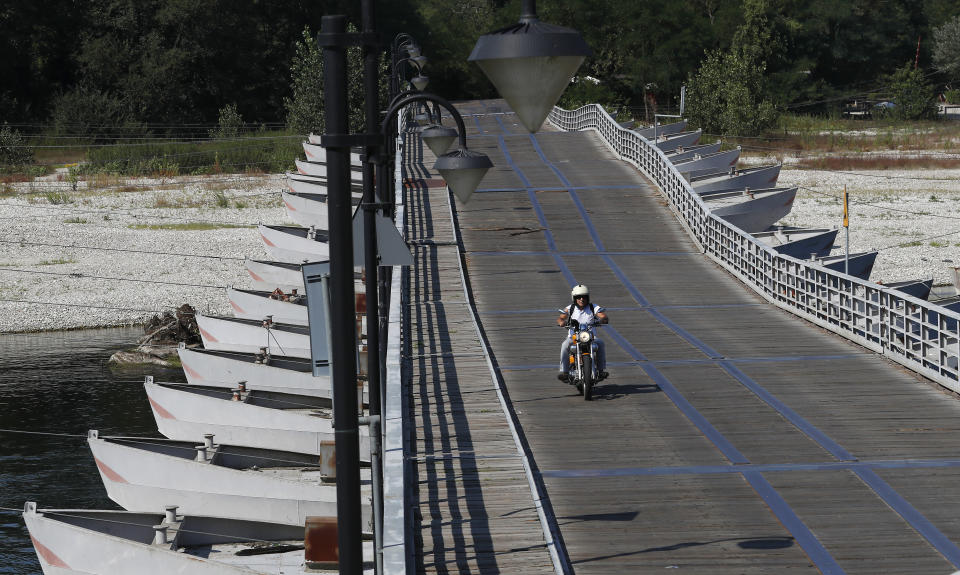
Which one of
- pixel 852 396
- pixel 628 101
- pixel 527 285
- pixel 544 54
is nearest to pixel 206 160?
pixel 628 101

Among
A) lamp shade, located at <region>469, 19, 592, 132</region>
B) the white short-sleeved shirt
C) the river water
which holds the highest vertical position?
lamp shade, located at <region>469, 19, 592, 132</region>

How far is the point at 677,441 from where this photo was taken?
18.0 metres

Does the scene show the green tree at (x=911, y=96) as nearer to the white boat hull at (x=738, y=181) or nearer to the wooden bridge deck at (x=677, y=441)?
the white boat hull at (x=738, y=181)

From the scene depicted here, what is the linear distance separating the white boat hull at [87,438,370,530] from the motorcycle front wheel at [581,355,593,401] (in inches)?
199

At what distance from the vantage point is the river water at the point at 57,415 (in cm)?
2662

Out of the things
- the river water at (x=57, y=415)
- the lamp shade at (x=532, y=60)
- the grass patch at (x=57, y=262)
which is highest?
the lamp shade at (x=532, y=60)

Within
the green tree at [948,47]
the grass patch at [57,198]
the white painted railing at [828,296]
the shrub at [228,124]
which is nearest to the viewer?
the white painted railing at [828,296]

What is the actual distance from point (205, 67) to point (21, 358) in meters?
54.7

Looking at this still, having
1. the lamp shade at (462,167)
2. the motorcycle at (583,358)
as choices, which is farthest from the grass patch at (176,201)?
the lamp shade at (462,167)

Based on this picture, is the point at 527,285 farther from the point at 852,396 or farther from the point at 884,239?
the point at 884,239

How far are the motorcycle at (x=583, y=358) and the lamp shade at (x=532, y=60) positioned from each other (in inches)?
441

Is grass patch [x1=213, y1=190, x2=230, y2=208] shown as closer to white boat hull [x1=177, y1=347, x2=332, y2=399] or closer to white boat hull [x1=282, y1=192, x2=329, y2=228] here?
white boat hull [x1=282, y1=192, x2=329, y2=228]

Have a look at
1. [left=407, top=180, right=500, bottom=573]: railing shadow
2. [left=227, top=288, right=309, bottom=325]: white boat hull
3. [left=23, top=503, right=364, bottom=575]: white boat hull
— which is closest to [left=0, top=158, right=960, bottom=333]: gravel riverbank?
[left=227, top=288, right=309, bottom=325]: white boat hull

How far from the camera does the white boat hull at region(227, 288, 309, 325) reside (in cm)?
3841
